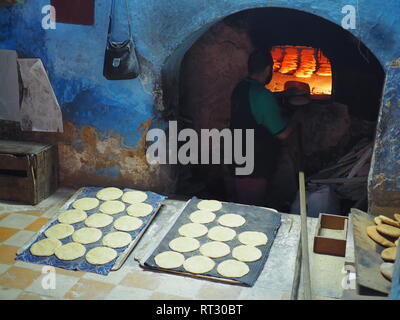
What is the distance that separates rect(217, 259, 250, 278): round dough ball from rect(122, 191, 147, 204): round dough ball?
60.1 inches

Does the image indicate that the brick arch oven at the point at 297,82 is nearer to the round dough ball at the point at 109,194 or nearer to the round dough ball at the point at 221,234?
the round dough ball at the point at 109,194

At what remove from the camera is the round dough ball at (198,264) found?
456 centimetres

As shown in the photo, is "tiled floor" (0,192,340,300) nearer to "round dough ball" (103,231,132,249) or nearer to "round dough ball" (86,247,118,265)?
Result: "round dough ball" (86,247,118,265)

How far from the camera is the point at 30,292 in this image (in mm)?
4262

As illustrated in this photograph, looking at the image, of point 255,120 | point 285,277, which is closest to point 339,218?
point 285,277

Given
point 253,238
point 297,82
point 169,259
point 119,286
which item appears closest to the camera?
point 119,286

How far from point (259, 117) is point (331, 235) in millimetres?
1577

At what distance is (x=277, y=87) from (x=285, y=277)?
352cm

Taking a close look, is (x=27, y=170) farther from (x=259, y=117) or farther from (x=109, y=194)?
(x=259, y=117)

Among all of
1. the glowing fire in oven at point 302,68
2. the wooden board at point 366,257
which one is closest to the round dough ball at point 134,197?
the wooden board at point 366,257

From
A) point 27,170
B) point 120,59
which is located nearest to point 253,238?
point 120,59

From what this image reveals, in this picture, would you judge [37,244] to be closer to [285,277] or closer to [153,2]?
[285,277]

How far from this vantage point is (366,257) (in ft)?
14.7

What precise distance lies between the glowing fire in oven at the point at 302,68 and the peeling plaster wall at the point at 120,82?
201 centimetres
